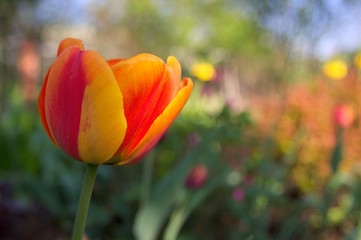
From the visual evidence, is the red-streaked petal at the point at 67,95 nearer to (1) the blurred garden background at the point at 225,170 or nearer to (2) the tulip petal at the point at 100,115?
(2) the tulip petal at the point at 100,115

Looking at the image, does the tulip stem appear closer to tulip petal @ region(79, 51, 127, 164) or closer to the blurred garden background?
tulip petal @ region(79, 51, 127, 164)

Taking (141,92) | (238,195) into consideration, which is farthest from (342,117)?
(141,92)

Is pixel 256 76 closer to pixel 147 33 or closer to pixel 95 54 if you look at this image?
pixel 147 33

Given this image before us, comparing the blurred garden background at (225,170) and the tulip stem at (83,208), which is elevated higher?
the tulip stem at (83,208)

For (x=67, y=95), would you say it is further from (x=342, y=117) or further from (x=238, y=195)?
(x=342, y=117)

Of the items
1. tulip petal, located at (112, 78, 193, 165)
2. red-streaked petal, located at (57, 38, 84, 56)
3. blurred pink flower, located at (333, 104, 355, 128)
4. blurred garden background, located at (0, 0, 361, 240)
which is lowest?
blurred garden background, located at (0, 0, 361, 240)

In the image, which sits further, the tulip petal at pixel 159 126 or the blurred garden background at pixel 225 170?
the blurred garden background at pixel 225 170

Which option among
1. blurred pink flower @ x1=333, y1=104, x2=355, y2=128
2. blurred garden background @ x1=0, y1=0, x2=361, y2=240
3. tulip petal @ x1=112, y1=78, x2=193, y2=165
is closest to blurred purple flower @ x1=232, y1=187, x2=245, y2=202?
blurred garden background @ x1=0, y1=0, x2=361, y2=240

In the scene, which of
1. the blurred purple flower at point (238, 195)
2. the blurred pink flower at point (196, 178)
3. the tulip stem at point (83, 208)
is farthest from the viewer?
the blurred purple flower at point (238, 195)

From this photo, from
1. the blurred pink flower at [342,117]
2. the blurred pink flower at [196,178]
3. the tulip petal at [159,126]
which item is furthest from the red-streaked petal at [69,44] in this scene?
the blurred pink flower at [342,117]
